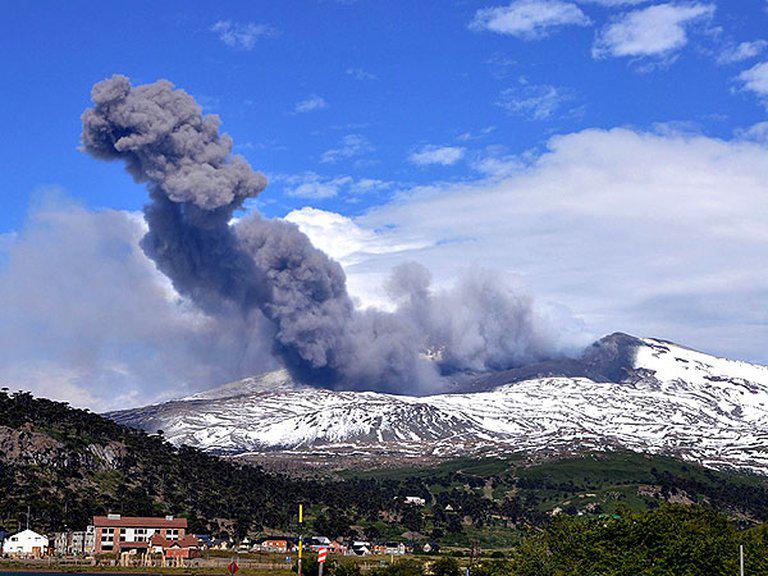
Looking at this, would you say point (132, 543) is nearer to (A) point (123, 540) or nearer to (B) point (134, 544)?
(B) point (134, 544)

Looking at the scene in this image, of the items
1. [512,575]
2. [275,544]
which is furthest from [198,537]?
[512,575]

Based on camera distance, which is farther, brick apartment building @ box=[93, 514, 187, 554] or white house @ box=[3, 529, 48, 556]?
brick apartment building @ box=[93, 514, 187, 554]

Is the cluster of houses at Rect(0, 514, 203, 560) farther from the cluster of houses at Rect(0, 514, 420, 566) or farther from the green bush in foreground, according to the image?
the green bush in foreground

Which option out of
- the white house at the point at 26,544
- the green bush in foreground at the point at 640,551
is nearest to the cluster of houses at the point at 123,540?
the white house at the point at 26,544

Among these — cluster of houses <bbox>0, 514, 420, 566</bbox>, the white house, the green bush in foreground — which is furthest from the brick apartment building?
the green bush in foreground

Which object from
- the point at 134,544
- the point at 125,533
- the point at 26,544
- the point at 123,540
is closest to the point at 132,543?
the point at 134,544

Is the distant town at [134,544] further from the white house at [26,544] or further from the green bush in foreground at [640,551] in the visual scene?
the green bush in foreground at [640,551]

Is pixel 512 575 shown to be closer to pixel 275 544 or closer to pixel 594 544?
pixel 594 544
